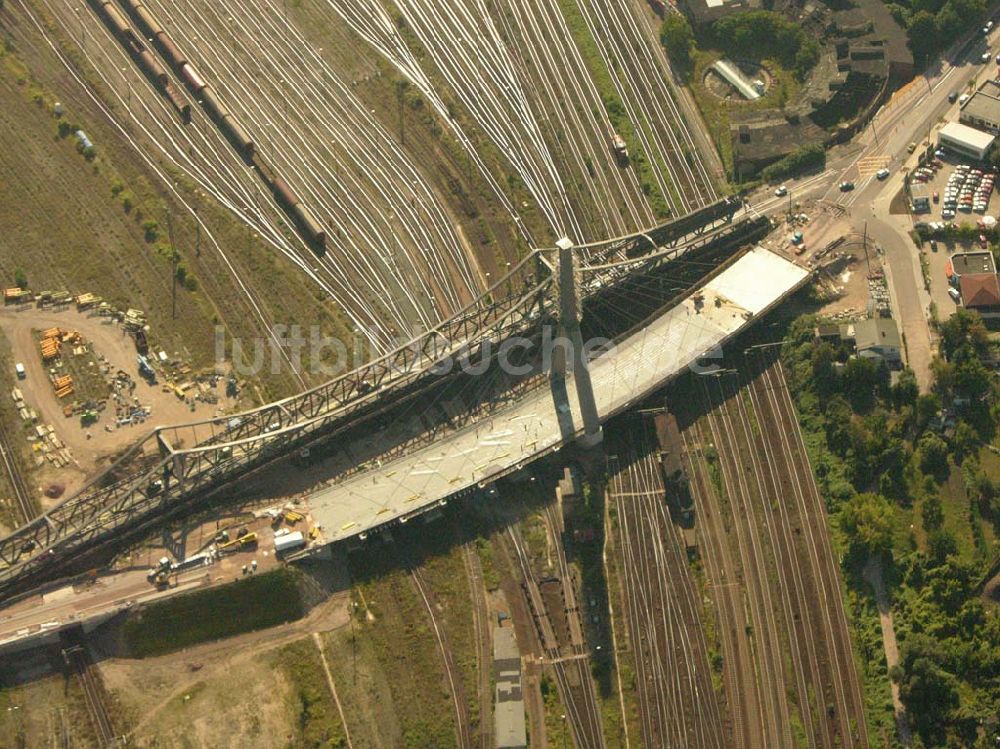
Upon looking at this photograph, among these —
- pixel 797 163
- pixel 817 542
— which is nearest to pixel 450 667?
pixel 817 542

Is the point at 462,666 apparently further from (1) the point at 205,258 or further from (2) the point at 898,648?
(1) the point at 205,258

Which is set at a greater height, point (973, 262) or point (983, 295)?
point (973, 262)

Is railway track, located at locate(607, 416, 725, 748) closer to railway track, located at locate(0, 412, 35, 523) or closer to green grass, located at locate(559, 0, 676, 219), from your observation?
green grass, located at locate(559, 0, 676, 219)

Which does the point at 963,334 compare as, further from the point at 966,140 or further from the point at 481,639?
the point at 481,639

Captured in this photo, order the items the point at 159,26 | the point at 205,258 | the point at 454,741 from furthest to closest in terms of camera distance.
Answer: the point at 159,26 < the point at 205,258 < the point at 454,741

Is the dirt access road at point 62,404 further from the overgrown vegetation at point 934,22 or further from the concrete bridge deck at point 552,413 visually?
the overgrown vegetation at point 934,22

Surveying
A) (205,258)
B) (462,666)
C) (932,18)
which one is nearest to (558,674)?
(462,666)

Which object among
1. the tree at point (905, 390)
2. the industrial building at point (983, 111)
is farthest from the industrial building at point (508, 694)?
the industrial building at point (983, 111)
